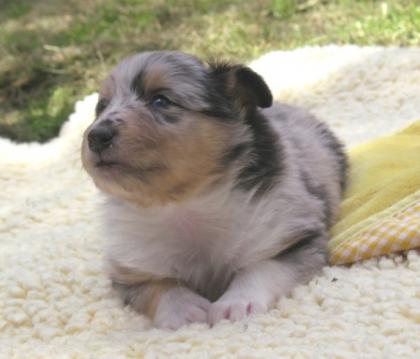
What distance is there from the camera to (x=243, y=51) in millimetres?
8242

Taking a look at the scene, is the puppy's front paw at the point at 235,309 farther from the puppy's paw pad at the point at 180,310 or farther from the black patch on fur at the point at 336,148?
the black patch on fur at the point at 336,148

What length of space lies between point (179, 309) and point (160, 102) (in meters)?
0.91

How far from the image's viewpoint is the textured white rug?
8.19 feet

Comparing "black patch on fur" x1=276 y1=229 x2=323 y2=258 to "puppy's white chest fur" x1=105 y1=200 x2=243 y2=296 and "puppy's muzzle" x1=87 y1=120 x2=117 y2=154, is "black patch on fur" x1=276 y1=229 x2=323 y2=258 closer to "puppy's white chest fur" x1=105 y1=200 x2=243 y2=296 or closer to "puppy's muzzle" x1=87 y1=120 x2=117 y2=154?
"puppy's white chest fur" x1=105 y1=200 x2=243 y2=296

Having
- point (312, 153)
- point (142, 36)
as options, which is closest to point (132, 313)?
point (312, 153)

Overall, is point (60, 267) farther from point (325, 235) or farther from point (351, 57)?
point (351, 57)

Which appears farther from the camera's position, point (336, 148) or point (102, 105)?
point (336, 148)

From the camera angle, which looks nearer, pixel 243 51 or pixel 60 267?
pixel 60 267

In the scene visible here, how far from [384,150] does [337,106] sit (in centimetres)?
182

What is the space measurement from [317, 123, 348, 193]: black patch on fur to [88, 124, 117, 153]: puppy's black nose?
6.02 feet

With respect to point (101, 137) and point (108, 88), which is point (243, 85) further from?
point (101, 137)

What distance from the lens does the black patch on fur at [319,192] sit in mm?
3629

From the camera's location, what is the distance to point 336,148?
4.64 metres

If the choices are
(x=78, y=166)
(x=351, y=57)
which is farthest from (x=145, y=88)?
(x=351, y=57)
